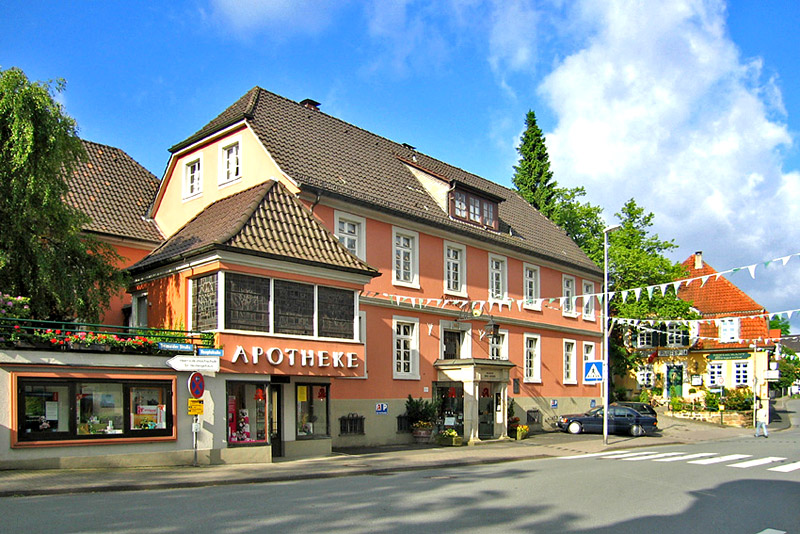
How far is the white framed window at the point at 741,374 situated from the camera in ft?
151

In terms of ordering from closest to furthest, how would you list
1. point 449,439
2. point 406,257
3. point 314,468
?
point 314,468
point 449,439
point 406,257

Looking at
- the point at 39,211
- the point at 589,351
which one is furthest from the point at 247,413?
the point at 589,351

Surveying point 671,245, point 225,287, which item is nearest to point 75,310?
point 225,287

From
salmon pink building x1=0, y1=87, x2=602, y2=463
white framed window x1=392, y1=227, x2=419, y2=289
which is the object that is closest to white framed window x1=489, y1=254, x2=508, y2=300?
salmon pink building x1=0, y1=87, x2=602, y2=463

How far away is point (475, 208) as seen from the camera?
3095 centimetres

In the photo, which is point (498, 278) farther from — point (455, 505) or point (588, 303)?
point (455, 505)

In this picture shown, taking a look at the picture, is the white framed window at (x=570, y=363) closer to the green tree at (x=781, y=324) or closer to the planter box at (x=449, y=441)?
the planter box at (x=449, y=441)

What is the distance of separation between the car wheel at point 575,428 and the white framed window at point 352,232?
529 inches

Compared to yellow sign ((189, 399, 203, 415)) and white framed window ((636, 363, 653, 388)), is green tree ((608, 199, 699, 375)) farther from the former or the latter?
yellow sign ((189, 399, 203, 415))

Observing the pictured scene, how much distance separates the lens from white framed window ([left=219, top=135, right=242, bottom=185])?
24.8 meters

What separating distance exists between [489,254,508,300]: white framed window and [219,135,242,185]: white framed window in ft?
37.2

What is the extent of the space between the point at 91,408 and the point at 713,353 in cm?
4088

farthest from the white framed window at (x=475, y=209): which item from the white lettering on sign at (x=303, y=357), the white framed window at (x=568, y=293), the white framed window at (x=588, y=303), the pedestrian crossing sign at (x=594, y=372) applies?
the white lettering on sign at (x=303, y=357)

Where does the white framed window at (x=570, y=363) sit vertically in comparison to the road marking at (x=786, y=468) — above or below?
above
